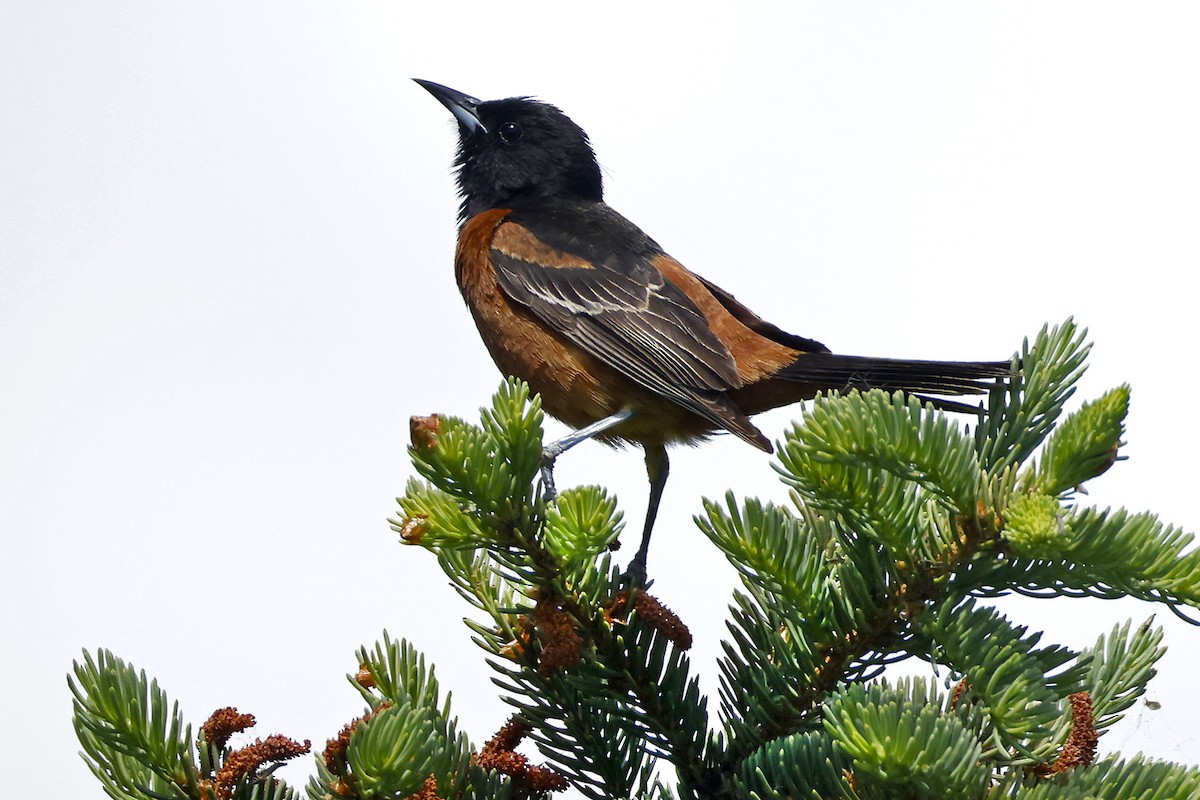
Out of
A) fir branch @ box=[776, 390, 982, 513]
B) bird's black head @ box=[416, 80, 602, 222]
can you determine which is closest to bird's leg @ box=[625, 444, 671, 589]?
bird's black head @ box=[416, 80, 602, 222]

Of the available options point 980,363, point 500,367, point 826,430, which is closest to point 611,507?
point 826,430

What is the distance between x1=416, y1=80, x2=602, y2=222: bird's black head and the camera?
15.5 feet

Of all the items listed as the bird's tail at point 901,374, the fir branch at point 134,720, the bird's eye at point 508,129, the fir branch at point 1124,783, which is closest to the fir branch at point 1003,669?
the fir branch at point 1124,783

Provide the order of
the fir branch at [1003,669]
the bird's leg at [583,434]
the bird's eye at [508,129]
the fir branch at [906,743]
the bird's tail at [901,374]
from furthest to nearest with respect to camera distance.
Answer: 1. the bird's eye at [508,129]
2. the bird's leg at [583,434]
3. the bird's tail at [901,374]
4. the fir branch at [1003,669]
5. the fir branch at [906,743]

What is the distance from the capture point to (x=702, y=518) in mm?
1653

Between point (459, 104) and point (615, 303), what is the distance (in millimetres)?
1524

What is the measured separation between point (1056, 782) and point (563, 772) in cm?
75

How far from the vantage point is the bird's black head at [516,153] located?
15.5ft

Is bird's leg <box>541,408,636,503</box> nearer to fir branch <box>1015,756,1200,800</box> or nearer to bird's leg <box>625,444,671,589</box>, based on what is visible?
bird's leg <box>625,444,671,589</box>

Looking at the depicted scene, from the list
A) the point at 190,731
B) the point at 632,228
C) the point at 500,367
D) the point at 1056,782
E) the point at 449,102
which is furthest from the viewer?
the point at 449,102

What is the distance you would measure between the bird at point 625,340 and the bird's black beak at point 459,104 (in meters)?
0.59

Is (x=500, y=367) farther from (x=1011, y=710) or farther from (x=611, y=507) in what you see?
(x=1011, y=710)

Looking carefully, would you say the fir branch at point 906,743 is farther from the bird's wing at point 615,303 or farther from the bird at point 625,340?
the bird's wing at point 615,303

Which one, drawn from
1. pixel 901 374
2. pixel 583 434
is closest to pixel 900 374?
pixel 901 374
